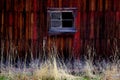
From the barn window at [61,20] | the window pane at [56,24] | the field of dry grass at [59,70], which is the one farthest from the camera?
the window pane at [56,24]

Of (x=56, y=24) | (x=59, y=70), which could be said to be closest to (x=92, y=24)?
(x=56, y=24)

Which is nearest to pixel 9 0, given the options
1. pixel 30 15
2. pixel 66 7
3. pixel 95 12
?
pixel 30 15

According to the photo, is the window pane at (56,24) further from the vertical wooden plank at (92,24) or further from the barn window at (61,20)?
the vertical wooden plank at (92,24)

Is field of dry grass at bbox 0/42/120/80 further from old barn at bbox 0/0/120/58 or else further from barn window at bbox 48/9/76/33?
barn window at bbox 48/9/76/33

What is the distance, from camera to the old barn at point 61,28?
43.3ft

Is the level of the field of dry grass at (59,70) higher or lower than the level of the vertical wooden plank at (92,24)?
lower

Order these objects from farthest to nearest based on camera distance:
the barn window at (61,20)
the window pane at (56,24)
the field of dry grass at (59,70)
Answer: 1. the window pane at (56,24)
2. the barn window at (61,20)
3. the field of dry grass at (59,70)

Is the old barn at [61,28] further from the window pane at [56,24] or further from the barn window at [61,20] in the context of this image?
the window pane at [56,24]

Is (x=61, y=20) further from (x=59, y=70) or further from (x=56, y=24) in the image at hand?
(x=59, y=70)

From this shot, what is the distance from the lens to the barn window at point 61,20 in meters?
13.2

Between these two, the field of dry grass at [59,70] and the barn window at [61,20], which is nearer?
the field of dry grass at [59,70]

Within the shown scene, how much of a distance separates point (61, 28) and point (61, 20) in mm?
285

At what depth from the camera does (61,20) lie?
13273mm

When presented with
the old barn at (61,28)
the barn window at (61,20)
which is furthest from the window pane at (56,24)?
the old barn at (61,28)
